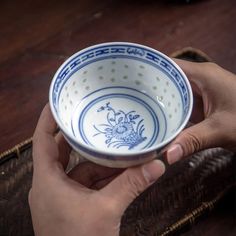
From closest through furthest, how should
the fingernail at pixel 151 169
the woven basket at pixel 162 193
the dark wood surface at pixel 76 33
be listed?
the fingernail at pixel 151 169, the woven basket at pixel 162 193, the dark wood surface at pixel 76 33

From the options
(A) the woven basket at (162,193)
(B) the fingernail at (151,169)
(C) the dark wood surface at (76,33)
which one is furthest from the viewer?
(C) the dark wood surface at (76,33)

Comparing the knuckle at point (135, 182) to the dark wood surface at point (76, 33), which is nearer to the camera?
the knuckle at point (135, 182)

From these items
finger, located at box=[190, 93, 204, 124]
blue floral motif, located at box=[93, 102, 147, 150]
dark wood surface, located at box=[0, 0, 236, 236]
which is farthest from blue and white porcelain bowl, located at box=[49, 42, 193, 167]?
dark wood surface, located at box=[0, 0, 236, 236]

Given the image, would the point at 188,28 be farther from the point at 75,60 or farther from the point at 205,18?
the point at 75,60

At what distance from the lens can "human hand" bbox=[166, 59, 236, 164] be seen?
583 millimetres

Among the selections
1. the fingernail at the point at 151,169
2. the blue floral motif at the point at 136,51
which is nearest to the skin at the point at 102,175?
the fingernail at the point at 151,169

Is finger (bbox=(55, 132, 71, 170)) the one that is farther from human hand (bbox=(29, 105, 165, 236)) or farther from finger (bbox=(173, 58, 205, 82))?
finger (bbox=(173, 58, 205, 82))

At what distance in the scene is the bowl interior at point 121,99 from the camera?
0.59 metres

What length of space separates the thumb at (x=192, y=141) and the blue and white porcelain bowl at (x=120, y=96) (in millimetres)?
17

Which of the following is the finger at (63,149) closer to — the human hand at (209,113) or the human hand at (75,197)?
the human hand at (75,197)

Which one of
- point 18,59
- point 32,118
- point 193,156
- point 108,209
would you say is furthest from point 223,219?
point 18,59

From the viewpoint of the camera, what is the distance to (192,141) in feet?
1.93

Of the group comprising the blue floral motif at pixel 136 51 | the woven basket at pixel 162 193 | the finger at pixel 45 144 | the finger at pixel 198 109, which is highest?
the blue floral motif at pixel 136 51

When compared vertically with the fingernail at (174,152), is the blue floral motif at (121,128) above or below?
below
